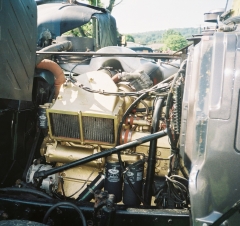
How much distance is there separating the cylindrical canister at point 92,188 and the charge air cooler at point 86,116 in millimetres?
375

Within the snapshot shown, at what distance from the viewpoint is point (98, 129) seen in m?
2.64

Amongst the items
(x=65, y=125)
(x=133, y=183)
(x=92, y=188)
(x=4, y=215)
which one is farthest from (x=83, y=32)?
(x=4, y=215)

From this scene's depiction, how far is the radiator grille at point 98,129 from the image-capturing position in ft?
8.51

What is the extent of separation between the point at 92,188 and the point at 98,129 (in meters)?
0.60

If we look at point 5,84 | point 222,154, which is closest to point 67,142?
point 5,84

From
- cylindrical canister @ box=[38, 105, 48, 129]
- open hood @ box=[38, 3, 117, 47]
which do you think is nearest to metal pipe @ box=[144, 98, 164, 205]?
cylindrical canister @ box=[38, 105, 48, 129]

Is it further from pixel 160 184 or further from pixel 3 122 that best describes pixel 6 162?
pixel 160 184

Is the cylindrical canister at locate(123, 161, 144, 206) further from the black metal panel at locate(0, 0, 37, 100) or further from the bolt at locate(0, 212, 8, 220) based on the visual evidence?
the black metal panel at locate(0, 0, 37, 100)

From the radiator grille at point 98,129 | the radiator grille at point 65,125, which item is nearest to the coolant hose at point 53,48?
the radiator grille at point 65,125

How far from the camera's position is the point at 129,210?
209 cm

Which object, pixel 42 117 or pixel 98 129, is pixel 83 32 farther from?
pixel 98 129

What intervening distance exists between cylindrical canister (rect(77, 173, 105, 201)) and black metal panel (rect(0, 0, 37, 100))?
1063mm

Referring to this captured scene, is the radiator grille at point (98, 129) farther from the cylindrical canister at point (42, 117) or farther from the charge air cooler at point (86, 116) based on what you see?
the cylindrical canister at point (42, 117)

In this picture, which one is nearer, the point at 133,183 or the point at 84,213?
the point at 84,213
